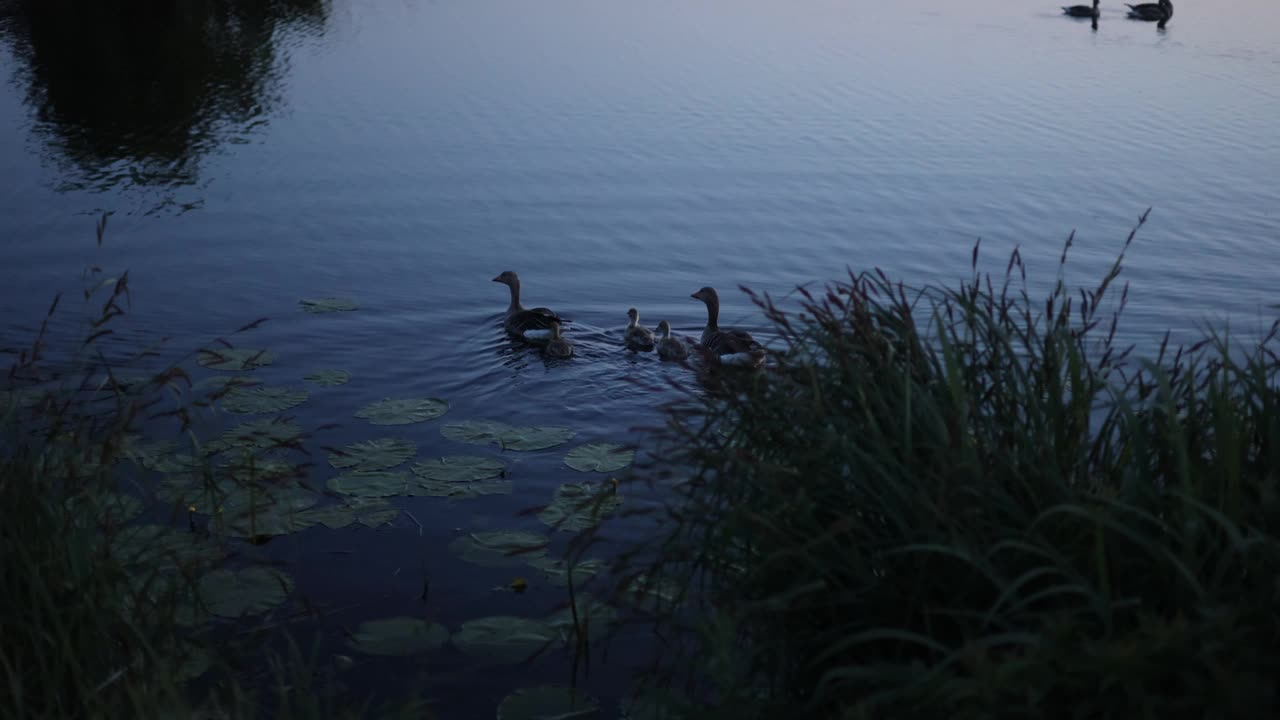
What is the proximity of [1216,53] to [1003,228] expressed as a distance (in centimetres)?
1602

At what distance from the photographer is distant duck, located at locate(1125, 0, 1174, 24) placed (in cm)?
3142

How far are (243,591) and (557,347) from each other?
13.6ft

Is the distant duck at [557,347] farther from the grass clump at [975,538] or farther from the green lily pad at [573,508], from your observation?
the grass clump at [975,538]

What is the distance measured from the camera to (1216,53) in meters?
25.4

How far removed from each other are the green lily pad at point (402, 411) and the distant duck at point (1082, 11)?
29349 millimetres

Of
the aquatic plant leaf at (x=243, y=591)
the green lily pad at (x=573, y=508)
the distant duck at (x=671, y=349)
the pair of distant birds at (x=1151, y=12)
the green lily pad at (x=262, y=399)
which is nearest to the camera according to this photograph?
the aquatic plant leaf at (x=243, y=591)

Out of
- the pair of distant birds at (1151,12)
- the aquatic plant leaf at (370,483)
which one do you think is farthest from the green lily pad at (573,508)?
the pair of distant birds at (1151,12)

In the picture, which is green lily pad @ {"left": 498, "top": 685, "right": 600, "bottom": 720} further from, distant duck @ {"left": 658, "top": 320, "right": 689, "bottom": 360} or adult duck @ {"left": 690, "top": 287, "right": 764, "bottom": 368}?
distant duck @ {"left": 658, "top": 320, "right": 689, "bottom": 360}

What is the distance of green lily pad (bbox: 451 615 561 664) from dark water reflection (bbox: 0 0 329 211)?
933 centimetres

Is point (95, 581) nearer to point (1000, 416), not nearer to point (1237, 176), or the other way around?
point (1000, 416)

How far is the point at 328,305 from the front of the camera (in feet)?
33.1

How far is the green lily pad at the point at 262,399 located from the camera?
776cm

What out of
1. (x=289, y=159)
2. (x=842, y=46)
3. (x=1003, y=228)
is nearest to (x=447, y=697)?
(x=1003, y=228)

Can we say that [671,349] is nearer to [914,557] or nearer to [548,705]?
[548,705]
